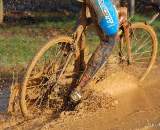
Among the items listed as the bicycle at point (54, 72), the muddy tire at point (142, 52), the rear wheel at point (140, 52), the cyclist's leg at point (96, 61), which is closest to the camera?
the bicycle at point (54, 72)

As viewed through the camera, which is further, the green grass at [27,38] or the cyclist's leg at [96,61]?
the green grass at [27,38]

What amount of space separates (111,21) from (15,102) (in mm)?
1420

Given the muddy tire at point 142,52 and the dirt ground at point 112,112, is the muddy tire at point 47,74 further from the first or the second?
the muddy tire at point 142,52

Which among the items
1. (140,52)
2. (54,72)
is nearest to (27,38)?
(140,52)

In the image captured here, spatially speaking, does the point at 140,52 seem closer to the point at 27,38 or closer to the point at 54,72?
the point at 54,72

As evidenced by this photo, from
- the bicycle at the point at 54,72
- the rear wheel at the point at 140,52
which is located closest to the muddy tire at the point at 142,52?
the rear wheel at the point at 140,52

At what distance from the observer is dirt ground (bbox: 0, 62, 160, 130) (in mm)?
5945

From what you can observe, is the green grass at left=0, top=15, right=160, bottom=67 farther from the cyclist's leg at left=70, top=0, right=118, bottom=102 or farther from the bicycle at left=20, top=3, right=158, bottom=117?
the cyclist's leg at left=70, top=0, right=118, bottom=102

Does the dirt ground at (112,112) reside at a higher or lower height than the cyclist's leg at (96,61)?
lower

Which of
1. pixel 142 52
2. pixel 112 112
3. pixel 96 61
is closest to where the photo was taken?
pixel 96 61

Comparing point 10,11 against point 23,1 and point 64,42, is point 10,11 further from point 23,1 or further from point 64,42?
point 64,42

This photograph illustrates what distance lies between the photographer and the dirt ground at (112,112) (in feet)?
19.5

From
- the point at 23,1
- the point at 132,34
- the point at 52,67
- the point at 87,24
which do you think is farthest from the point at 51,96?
the point at 23,1

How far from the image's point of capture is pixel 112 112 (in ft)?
21.2
